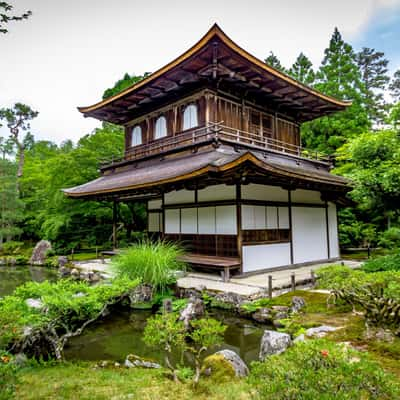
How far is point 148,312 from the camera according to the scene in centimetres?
729

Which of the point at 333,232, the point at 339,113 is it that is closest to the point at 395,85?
the point at 339,113

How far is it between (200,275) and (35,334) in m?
5.37

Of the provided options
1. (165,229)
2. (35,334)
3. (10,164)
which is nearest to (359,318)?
(35,334)

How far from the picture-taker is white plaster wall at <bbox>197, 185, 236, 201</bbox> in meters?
9.06

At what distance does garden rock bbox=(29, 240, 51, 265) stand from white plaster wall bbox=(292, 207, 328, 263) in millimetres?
13532

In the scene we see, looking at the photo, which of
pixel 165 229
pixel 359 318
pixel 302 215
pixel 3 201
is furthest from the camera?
pixel 3 201

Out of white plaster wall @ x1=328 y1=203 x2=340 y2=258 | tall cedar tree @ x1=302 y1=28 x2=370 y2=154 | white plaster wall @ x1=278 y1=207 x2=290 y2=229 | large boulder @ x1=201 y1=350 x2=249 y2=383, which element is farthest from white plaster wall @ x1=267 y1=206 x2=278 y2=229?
tall cedar tree @ x1=302 y1=28 x2=370 y2=154

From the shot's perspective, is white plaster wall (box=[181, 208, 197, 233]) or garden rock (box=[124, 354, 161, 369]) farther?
white plaster wall (box=[181, 208, 197, 233])

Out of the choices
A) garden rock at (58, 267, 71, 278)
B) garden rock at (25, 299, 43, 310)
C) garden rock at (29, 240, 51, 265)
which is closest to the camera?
garden rock at (25, 299, 43, 310)

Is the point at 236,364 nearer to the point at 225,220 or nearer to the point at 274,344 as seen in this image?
the point at 274,344

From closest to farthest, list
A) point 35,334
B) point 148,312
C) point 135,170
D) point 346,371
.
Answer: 1. point 346,371
2. point 35,334
3. point 148,312
4. point 135,170

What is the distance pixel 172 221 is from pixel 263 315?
19.4 ft

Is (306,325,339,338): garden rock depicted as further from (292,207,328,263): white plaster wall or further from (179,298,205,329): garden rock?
(292,207,328,263): white plaster wall

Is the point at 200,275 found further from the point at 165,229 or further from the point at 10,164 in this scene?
the point at 10,164
